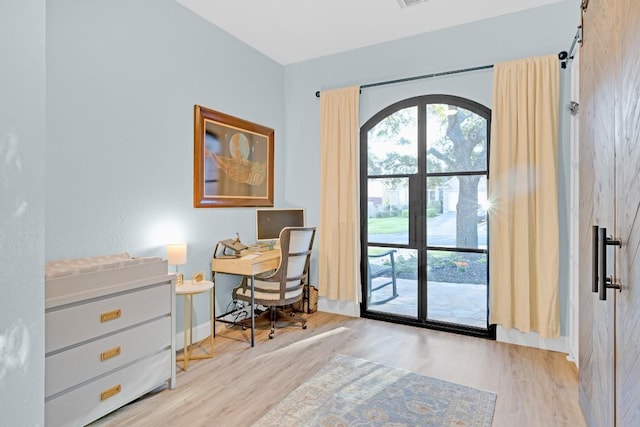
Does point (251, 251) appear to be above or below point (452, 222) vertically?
below

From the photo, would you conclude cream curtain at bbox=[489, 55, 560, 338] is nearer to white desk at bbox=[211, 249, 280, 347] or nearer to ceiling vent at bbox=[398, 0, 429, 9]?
ceiling vent at bbox=[398, 0, 429, 9]

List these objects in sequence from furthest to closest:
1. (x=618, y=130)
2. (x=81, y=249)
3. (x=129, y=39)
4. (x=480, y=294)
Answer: (x=480, y=294) < (x=129, y=39) < (x=81, y=249) < (x=618, y=130)

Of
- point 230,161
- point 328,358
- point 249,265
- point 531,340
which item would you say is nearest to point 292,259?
point 249,265

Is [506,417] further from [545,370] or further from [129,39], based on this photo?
[129,39]

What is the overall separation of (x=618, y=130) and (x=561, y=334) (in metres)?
2.42

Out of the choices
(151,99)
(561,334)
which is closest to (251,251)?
(151,99)

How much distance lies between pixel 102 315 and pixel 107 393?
0.46 m

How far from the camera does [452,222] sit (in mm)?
3652

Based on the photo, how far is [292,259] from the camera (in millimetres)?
3492

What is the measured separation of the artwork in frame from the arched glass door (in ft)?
3.88

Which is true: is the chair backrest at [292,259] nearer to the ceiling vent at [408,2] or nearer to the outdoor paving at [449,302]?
the outdoor paving at [449,302]

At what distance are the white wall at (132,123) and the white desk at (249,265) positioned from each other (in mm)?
173

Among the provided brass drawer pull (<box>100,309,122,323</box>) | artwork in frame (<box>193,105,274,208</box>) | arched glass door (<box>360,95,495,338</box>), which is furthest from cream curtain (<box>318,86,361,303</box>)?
brass drawer pull (<box>100,309,122,323</box>)

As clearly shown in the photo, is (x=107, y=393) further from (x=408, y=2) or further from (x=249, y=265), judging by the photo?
(x=408, y=2)
